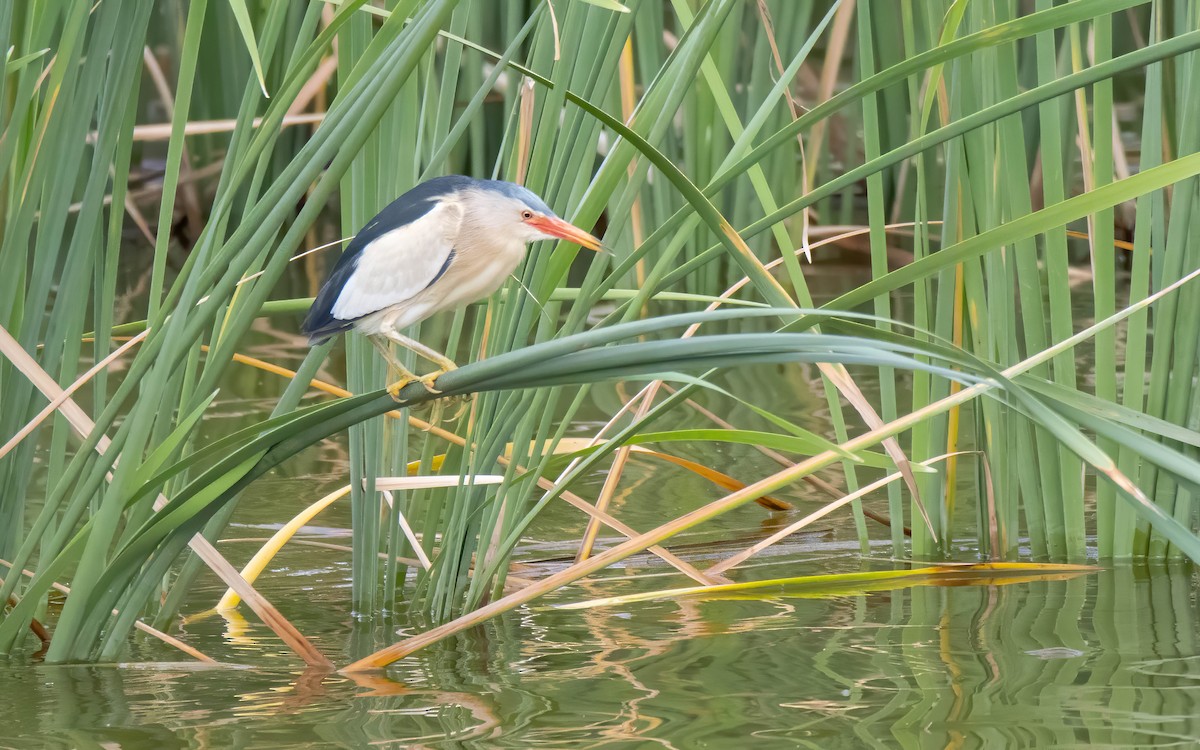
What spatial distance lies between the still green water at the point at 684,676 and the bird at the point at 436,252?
435 mm

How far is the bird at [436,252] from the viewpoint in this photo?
5.61 ft

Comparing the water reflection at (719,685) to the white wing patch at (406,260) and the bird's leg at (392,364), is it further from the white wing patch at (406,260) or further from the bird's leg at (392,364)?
the white wing patch at (406,260)

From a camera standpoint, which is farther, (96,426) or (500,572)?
(500,572)

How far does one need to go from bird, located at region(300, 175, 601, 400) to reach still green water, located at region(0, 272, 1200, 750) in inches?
17.1

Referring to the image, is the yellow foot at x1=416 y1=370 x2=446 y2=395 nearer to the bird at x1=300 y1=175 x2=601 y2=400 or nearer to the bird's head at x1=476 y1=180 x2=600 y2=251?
the bird at x1=300 y1=175 x2=601 y2=400

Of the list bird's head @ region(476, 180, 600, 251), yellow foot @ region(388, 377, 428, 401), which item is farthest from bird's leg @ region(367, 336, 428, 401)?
bird's head @ region(476, 180, 600, 251)

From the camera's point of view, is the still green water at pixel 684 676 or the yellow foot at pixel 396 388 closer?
the yellow foot at pixel 396 388

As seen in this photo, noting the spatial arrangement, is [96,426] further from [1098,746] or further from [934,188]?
[934,188]

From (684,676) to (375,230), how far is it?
711 mm

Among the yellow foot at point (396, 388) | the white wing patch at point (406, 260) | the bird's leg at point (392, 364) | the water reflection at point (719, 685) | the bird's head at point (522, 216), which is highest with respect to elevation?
the bird's head at point (522, 216)

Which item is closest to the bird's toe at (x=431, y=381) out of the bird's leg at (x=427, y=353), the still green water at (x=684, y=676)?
the bird's leg at (x=427, y=353)

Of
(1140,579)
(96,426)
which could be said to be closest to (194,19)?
(96,426)

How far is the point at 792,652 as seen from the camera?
77.3 inches

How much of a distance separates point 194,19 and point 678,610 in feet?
3.72
